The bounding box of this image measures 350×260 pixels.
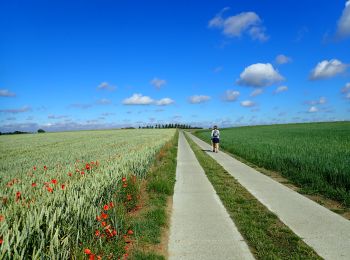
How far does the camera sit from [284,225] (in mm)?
6484

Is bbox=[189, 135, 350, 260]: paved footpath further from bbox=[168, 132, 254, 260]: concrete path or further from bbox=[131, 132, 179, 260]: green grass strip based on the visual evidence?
bbox=[131, 132, 179, 260]: green grass strip

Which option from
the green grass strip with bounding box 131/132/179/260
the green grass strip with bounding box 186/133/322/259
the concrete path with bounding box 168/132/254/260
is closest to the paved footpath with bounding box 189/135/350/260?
the green grass strip with bounding box 186/133/322/259

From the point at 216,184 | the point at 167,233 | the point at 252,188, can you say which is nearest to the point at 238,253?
the point at 167,233

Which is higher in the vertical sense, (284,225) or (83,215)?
(83,215)

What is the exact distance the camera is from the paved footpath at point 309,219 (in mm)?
5312

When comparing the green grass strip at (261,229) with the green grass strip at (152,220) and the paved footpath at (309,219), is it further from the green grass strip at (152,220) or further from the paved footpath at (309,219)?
the green grass strip at (152,220)

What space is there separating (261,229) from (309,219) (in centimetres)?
141

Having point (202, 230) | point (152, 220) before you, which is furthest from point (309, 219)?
point (152, 220)

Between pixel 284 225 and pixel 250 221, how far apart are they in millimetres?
691

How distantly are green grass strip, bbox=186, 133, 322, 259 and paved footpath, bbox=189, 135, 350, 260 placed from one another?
0.20 meters

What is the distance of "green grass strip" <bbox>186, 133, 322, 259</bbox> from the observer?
5.08 metres

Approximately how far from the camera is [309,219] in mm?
6918

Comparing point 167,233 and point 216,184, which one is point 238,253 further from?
point 216,184

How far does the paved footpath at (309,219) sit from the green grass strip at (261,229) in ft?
0.65
